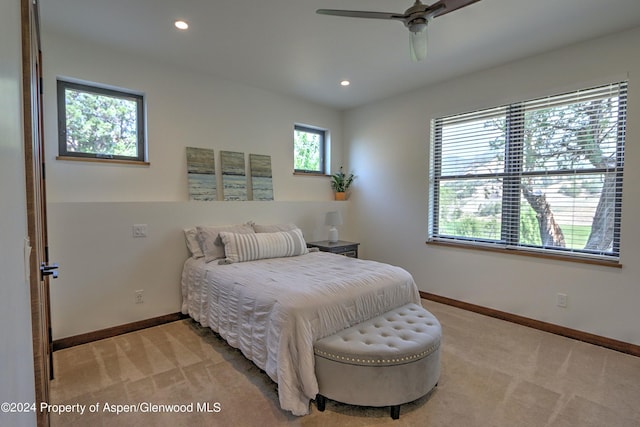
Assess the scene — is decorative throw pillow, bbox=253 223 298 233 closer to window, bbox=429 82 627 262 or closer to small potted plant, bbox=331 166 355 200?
small potted plant, bbox=331 166 355 200

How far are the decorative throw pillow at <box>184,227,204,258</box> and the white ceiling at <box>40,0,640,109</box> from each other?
1745 mm

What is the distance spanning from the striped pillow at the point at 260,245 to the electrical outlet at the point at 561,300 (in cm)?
252

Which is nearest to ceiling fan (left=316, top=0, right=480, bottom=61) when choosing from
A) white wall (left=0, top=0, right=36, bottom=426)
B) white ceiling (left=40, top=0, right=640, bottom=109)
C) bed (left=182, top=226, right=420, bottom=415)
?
white ceiling (left=40, top=0, right=640, bottom=109)

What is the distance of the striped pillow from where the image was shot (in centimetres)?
312

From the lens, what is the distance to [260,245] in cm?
325

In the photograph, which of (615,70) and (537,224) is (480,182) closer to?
(537,224)

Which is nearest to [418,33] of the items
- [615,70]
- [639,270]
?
[615,70]

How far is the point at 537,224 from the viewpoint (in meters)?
3.22

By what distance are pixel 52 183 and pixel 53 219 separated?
34 centimetres

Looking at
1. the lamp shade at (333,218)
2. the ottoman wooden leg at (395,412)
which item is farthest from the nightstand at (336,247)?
the ottoman wooden leg at (395,412)

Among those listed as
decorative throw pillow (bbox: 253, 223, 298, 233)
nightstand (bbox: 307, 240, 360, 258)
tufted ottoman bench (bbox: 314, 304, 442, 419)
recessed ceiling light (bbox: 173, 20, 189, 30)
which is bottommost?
tufted ottoman bench (bbox: 314, 304, 442, 419)

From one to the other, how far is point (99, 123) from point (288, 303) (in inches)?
103

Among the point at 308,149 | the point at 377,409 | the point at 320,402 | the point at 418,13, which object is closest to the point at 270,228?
the point at 308,149

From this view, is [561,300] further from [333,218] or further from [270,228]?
[270,228]
